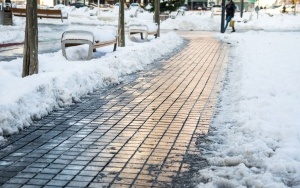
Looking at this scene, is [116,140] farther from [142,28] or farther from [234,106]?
[142,28]

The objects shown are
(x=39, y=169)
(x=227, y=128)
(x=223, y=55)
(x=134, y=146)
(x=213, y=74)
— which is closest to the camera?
(x=39, y=169)

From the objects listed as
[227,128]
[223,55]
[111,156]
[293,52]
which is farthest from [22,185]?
[293,52]

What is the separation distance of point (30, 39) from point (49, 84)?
1.71 m

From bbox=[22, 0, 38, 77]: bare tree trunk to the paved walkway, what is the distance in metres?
1.46

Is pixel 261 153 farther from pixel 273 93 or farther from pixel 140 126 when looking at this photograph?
pixel 273 93

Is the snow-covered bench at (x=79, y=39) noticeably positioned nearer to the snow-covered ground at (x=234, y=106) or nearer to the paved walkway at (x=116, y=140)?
the snow-covered ground at (x=234, y=106)

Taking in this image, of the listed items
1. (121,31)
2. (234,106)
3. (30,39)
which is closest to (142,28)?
(121,31)

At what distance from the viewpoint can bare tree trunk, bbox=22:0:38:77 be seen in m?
9.14

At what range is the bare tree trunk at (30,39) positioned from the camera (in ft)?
30.0

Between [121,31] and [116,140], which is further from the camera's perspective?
[121,31]

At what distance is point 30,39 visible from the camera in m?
9.19

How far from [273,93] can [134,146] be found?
12.5ft

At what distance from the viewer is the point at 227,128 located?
642 centimetres

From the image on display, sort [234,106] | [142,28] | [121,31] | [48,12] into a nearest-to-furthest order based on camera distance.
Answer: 1. [234,106]
2. [121,31]
3. [142,28]
4. [48,12]
